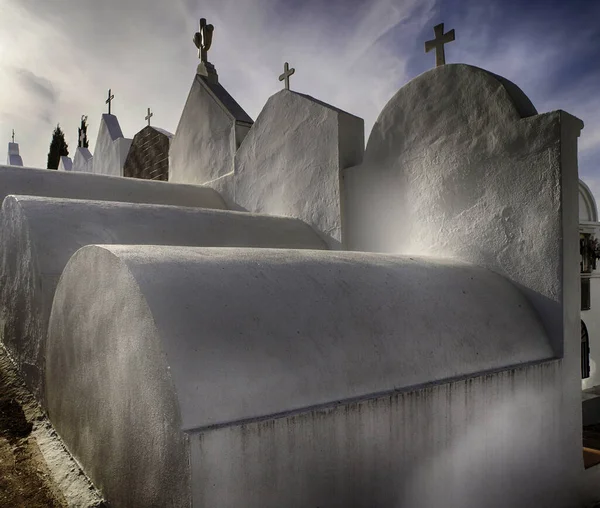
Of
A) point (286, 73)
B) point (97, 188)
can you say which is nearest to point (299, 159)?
Answer: point (286, 73)

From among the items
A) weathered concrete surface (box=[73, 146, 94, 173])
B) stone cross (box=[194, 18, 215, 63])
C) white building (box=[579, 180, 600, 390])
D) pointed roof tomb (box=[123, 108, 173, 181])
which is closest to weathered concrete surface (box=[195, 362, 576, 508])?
white building (box=[579, 180, 600, 390])

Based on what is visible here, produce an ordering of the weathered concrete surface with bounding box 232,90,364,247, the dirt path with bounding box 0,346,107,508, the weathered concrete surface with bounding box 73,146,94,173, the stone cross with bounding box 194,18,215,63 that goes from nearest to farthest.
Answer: the dirt path with bounding box 0,346,107,508, the weathered concrete surface with bounding box 232,90,364,247, the stone cross with bounding box 194,18,215,63, the weathered concrete surface with bounding box 73,146,94,173

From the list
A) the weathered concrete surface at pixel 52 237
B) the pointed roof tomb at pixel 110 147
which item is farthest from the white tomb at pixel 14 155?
the weathered concrete surface at pixel 52 237

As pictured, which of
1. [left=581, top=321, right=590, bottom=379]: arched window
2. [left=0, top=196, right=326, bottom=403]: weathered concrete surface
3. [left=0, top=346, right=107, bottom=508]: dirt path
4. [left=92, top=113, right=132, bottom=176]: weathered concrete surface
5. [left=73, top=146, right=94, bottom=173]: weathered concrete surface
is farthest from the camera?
[left=73, top=146, right=94, bottom=173]: weathered concrete surface

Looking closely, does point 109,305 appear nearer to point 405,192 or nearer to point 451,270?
point 451,270

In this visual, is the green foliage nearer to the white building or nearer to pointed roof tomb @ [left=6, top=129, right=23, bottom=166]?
pointed roof tomb @ [left=6, top=129, right=23, bottom=166]

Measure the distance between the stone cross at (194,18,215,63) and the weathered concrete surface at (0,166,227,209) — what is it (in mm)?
Result: 3035

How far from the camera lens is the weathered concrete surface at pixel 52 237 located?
3625mm

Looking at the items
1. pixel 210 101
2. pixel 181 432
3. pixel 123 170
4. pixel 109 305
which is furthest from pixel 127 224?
pixel 123 170

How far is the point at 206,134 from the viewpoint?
27.2ft

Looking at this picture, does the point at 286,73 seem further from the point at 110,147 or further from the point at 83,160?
the point at 83,160

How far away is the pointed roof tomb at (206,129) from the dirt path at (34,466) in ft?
15.8

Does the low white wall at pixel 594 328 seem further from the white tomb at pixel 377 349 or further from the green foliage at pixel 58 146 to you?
the green foliage at pixel 58 146

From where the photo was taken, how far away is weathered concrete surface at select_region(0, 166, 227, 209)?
550 centimetres
